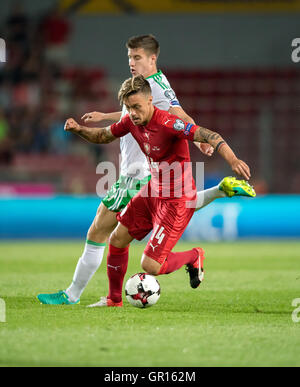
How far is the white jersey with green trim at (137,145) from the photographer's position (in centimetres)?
595

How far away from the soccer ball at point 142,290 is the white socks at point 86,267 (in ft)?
1.99

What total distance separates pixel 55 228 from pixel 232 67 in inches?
299

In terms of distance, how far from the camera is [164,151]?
5.61 metres

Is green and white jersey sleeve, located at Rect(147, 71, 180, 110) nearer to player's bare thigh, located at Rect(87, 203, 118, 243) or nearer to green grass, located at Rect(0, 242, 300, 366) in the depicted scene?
player's bare thigh, located at Rect(87, 203, 118, 243)

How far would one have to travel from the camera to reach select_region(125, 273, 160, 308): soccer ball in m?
5.45

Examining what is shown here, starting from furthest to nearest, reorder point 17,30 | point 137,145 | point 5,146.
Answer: point 17,30 < point 5,146 < point 137,145

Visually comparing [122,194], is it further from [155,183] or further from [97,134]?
[97,134]

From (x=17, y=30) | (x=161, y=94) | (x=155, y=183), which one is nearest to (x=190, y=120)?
(x=161, y=94)

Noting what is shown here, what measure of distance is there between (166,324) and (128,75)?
13.5 metres

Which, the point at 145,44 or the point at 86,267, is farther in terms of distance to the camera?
the point at 145,44

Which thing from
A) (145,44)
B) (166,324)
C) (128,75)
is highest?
(128,75)

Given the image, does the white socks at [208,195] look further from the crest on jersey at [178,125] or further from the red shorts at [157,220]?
the crest on jersey at [178,125]

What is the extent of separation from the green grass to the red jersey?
3.13ft

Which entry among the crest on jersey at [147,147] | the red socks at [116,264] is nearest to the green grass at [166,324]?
the red socks at [116,264]
